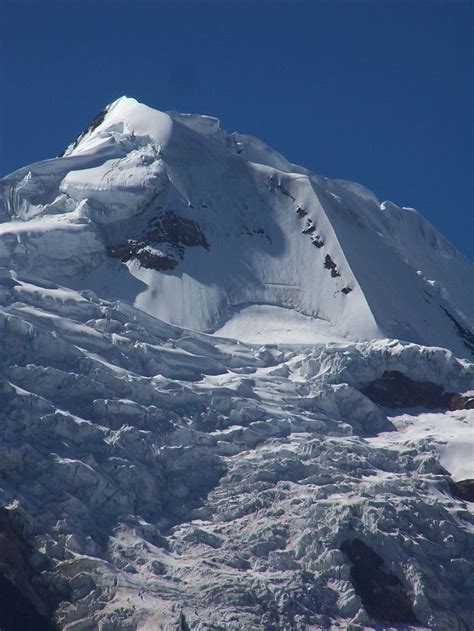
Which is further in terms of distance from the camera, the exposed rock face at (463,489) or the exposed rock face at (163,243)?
the exposed rock face at (163,243)

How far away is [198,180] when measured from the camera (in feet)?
357

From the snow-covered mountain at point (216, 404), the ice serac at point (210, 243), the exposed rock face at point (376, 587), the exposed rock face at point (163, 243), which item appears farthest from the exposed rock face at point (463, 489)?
the exposed rock face at point (163, 243)

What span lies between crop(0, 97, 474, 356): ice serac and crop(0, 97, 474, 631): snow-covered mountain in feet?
0.56

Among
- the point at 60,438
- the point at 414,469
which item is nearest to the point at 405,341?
the point at 414,469

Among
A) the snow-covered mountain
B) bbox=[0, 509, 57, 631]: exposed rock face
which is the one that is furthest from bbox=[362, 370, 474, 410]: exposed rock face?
bbox=[0, 509, 57, 631]: exposed rock face

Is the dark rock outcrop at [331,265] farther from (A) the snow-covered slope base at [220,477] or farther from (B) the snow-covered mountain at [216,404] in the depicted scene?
(A) the snow-covered slope base at [220,477]

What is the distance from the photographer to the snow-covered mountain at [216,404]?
67.1 m

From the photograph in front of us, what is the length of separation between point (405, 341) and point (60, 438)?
93.7ft

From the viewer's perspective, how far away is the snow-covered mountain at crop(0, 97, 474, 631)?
6712 centimetres

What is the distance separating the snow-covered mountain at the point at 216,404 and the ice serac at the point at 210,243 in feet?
0.56

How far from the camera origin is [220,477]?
75.4 metres

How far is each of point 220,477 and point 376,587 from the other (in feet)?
34.7

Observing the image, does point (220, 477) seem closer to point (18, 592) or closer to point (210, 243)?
point (18, 592)

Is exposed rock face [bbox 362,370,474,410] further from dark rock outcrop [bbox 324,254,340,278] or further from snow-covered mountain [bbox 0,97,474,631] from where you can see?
dark rock outcrop [bbox 324,254,340,278]
